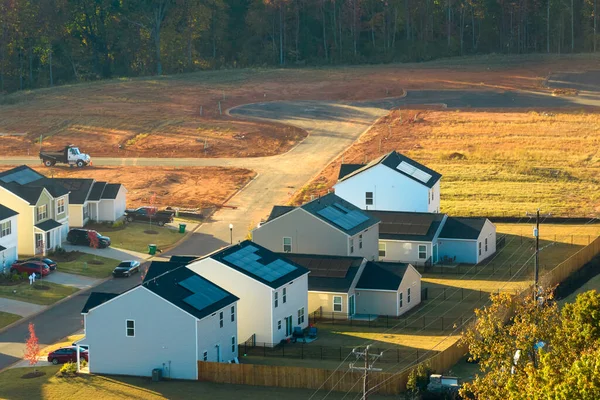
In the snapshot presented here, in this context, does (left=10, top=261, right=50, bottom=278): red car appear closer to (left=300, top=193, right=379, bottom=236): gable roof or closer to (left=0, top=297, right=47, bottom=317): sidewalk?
(left=0, top=297, right=47, bottom=317): sidewalk

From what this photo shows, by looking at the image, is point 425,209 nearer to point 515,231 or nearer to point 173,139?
point 515,231

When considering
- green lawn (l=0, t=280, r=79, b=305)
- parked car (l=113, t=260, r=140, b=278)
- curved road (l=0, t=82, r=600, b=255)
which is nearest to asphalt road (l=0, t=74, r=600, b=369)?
curved road (l=0, t=82, r=600, b=255)

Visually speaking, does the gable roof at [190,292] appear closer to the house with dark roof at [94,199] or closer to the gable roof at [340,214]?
the gable roof at [340,214]

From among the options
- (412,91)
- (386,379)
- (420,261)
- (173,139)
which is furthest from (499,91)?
(386,379)

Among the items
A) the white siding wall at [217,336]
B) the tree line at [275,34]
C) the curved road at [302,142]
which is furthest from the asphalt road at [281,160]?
the tree line at [275,34]

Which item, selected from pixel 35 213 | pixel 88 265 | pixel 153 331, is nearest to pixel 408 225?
pixel 88 265

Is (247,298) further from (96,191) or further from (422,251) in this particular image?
(96,191)
